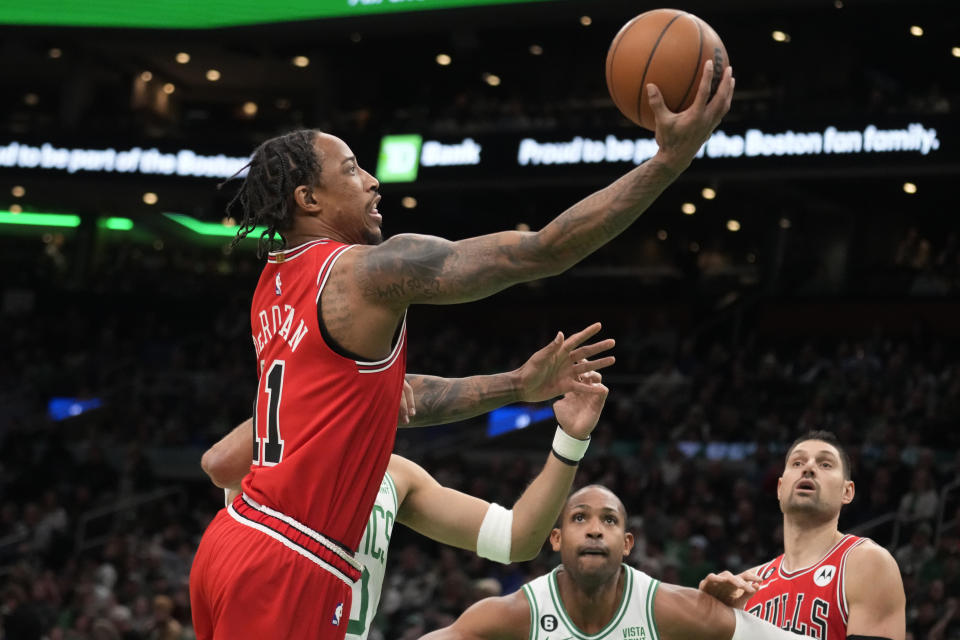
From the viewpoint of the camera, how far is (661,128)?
3.17 m

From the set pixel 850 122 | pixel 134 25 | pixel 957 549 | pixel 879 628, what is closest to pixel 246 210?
pixel 879 628

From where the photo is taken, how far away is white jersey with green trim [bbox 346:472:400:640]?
4.16 metres

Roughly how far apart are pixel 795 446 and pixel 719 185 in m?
16.8

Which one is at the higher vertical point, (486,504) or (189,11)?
(189,11)

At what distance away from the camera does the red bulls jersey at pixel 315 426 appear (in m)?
3.30

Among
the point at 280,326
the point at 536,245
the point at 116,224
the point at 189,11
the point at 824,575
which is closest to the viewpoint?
the point at 536,245

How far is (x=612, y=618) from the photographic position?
510cm

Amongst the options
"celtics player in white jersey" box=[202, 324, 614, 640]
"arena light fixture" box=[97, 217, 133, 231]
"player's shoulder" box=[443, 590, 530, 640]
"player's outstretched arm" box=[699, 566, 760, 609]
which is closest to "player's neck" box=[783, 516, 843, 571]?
"player's outstretched arm" box=[699, 566, 760, 609]

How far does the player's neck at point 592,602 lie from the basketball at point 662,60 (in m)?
2.04


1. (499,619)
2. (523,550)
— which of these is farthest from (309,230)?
(499,619)

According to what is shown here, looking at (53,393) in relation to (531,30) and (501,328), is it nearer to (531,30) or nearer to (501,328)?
(501,328)

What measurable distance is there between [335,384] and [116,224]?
87.0 feet

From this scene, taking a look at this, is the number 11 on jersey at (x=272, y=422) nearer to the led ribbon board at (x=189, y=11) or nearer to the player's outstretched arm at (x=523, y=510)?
the player's outstretched arm at (x=523, y=510)

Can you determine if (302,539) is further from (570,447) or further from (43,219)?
(43,219)
